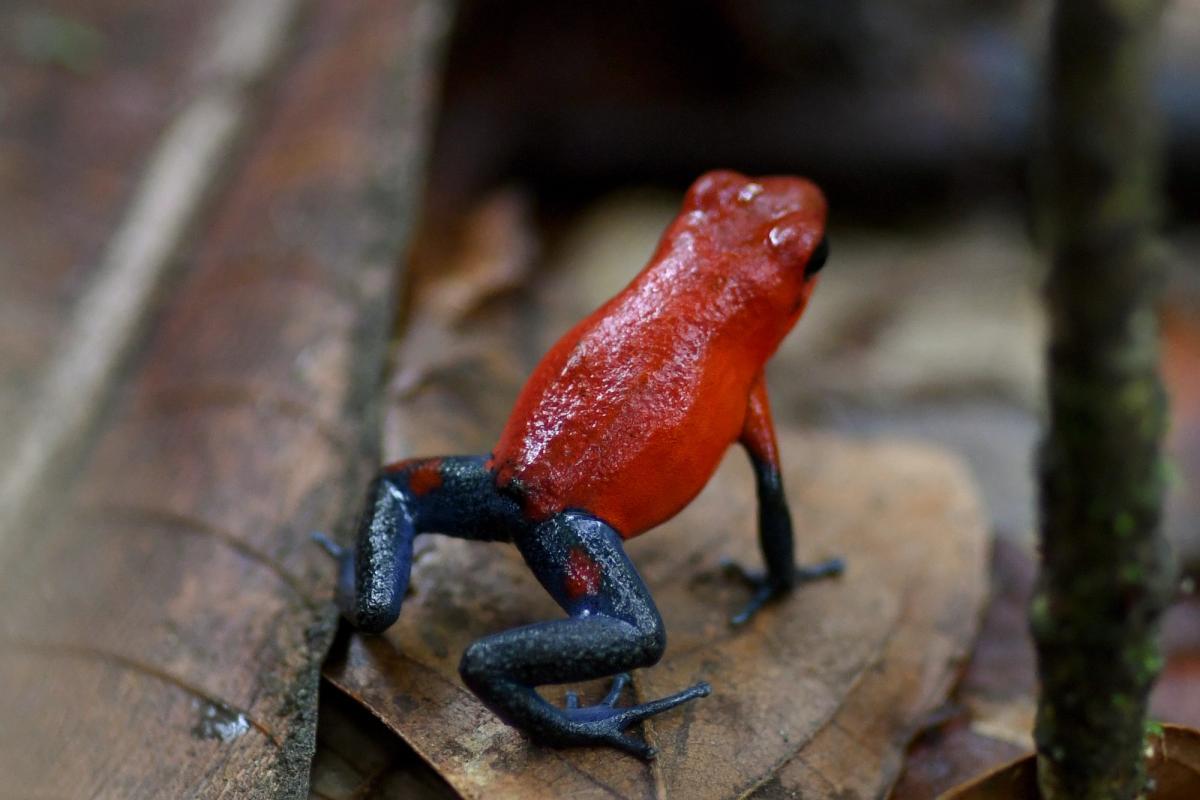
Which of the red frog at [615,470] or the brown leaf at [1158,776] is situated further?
the red frog at [615,470]

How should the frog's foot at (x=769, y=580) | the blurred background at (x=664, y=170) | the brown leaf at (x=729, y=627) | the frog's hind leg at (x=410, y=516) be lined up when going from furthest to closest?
1. the blurred background at (x=664, y=170)
2. the frog's foot at (x=769, y=580)
3. the frog's hind leg at (x=410, y=516)
4. the brown leaf at (x=729, y=627)

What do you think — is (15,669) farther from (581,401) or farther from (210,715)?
(581,401)

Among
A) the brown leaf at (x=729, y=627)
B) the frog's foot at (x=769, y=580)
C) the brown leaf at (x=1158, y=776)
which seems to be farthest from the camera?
the frog's foot at (x=769, y=580)

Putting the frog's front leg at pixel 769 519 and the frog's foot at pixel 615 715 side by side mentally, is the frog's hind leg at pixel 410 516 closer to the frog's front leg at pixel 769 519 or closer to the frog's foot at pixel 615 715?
the frog's foot at pixel 615 715

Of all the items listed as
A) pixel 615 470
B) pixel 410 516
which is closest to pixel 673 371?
pixel 615 470

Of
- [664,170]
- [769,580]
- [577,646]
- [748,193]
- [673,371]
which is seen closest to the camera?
[577,646]

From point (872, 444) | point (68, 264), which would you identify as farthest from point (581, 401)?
point (68, 264)

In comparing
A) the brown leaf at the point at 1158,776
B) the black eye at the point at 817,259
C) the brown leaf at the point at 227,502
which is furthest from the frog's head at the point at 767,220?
the brown leaf at the point at 1158,776

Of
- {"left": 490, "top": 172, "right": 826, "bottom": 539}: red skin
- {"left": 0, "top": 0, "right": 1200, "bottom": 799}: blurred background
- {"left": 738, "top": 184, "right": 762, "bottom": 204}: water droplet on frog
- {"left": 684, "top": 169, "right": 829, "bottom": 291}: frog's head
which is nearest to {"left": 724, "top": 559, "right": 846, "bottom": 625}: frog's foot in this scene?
{"left": 490, "top": 172, "right": 826, "bottom": 539}: red skin

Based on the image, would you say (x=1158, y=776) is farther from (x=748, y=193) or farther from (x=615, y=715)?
(x=748, y=193)
